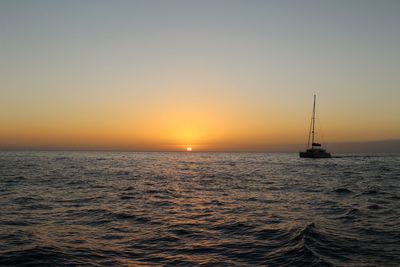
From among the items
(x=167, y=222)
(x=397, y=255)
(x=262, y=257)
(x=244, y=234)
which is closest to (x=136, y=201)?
(x=167, y=222)

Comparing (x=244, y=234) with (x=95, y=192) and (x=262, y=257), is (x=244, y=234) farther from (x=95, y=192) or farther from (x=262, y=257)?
(x=95, y=192)

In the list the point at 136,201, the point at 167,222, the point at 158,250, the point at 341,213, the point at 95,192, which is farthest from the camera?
the point at 95,192

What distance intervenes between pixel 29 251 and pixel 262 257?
789 cm

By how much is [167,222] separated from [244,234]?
4450mm

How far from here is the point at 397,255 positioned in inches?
505

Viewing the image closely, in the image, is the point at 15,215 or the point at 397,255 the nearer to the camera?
the point at 397,255

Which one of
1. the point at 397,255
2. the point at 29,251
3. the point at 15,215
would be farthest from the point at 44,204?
the point at 397,255

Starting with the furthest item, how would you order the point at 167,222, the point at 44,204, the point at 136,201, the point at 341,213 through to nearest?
the point at 136,201, the point at 44,204, the point at 341,213, the point at 167,222

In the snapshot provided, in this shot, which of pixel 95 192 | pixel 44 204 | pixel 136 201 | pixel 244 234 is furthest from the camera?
pixel 95 192

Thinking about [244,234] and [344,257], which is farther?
[244,234]

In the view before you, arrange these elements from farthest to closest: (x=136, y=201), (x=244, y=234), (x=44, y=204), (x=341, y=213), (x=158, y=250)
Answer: (x=136, y=201) → (x=44, y=204) → (x=341, y=213) → (x=244, y=234) → (x=158, y=250)

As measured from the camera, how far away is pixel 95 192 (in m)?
31.0

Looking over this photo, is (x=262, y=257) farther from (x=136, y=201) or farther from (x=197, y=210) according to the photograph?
(x=136, y=201)

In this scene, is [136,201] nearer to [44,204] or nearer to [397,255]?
[44,204]
